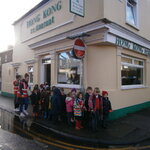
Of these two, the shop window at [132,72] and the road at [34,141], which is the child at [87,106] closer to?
the road at [34,141]

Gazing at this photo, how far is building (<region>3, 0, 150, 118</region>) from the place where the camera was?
19.7ft

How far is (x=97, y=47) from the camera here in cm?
611

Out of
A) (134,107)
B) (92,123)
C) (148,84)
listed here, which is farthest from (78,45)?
(148,84)

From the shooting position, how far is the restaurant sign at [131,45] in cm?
625

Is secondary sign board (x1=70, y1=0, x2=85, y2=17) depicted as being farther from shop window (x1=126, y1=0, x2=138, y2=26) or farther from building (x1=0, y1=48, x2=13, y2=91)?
building (x1=0, y1=48, x2=13, y2=91)

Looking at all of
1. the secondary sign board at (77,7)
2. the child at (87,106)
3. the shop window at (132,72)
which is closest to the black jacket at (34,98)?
the child at (87,106)

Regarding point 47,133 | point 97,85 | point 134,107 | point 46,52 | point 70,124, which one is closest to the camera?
point 47,133

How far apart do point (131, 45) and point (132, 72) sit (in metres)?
1.70

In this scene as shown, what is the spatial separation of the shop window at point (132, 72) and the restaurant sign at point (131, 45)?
1.86ft

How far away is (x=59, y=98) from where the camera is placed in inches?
218

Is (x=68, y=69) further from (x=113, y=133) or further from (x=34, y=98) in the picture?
(x=113, y=133)

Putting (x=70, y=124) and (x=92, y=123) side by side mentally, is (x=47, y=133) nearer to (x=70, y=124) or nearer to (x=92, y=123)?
(x=70, y=124)

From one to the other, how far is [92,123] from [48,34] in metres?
6.29

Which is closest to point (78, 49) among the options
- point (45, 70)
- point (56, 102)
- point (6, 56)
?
point (56, 102)
